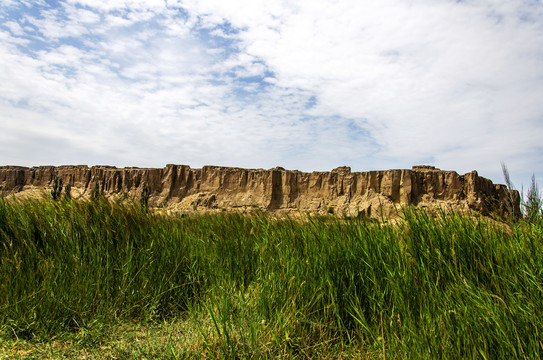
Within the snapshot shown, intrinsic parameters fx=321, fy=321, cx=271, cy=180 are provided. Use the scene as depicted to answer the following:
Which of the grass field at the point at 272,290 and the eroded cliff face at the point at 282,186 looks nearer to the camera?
the grass field at the point at 272,290

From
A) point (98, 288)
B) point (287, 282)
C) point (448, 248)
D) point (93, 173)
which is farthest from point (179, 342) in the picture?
point (93, 173)

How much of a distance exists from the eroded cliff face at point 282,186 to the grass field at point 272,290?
1932 inches

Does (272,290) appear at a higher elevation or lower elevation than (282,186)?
lower

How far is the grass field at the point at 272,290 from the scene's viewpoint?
7.38 ft

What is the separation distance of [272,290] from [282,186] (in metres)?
57.5

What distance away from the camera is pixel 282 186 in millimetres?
60438

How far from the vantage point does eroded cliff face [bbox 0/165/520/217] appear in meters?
Answer: 55.3

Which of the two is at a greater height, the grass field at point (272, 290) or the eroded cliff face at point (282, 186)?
the eroded cliff face at point (282, 186)

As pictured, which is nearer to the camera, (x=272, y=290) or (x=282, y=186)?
(x=272, y=290)

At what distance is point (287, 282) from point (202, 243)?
6.26ft

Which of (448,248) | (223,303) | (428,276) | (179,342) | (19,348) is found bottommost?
(19,348)

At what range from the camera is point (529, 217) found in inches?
140

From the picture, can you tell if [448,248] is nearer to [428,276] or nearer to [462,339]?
[428,276]

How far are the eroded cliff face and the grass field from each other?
4907cm
